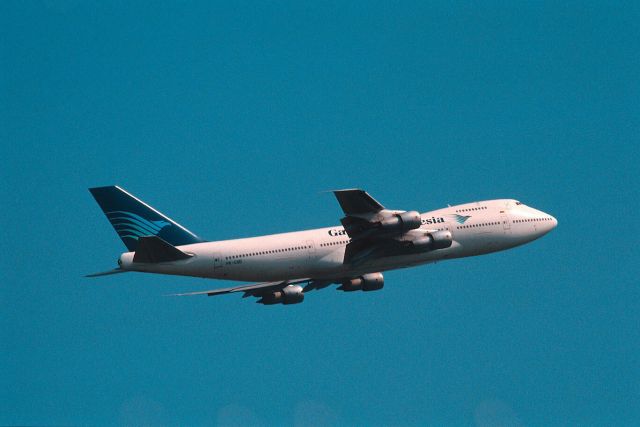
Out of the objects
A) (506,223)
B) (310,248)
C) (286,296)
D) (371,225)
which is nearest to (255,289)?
(286,296)

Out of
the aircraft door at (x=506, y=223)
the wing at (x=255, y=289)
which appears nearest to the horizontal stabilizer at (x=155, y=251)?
the wing at (x=255, y=289)

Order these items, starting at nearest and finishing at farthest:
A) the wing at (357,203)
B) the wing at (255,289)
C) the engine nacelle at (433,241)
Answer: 1. the wing at (357,203)
2. the engine nacelle at (433,241)
3. the wing at (255,289)

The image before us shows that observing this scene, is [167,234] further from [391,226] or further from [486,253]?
[486,253]

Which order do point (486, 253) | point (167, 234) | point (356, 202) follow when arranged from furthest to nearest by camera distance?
point (486, 253) → point (167, 234) → point (356, 202)

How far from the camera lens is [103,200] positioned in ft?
233

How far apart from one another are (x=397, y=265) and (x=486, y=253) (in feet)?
26.2

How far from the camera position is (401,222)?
66.8 meters

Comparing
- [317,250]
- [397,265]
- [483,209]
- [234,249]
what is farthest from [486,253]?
[234,249]

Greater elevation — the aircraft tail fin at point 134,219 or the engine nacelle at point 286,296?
the aircraft tail fin at point 134,219

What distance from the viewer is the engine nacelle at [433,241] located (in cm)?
6931

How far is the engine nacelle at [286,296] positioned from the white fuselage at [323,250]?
11.7 feet

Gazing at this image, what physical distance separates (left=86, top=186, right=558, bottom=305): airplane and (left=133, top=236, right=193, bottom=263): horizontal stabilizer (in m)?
0.06

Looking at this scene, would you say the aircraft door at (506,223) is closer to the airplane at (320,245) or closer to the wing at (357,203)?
the airplane at (320,245)

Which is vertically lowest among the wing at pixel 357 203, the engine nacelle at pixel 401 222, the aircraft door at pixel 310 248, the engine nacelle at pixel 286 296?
the engine nacelle at pixel 286 296
